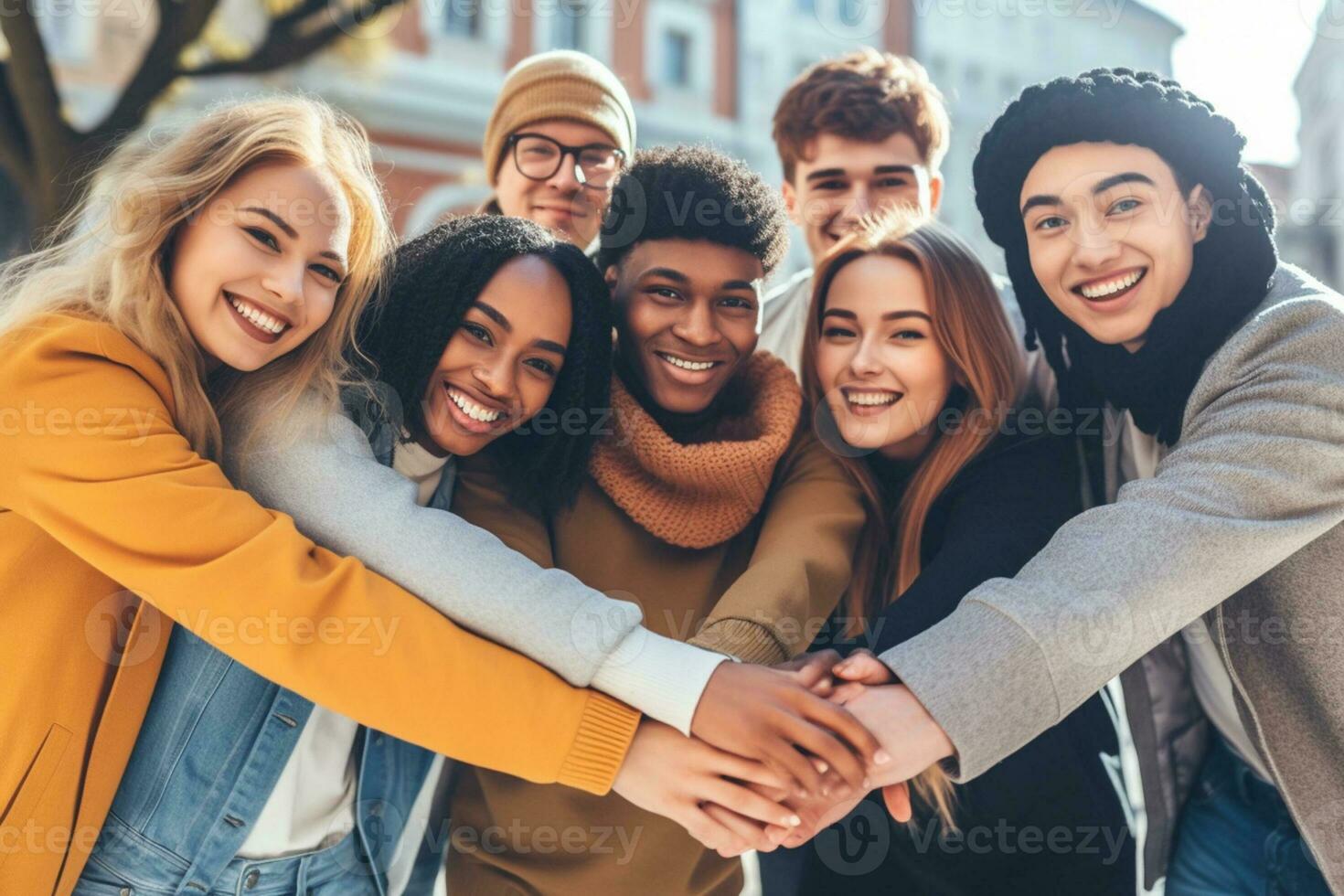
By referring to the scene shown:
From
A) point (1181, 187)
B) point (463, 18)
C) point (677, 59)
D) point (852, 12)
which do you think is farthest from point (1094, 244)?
point (852, 12)

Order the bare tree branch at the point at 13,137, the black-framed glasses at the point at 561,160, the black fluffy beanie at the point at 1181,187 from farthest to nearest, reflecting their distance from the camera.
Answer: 1. the bare tree branch at the point at 13,137
2. the black-framed glasses at the point at 561,160
3. the black fluffy beanie at the point at 1181,187

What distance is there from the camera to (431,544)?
1.84 meters

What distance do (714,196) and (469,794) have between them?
139cm

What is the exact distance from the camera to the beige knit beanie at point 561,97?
348 cm

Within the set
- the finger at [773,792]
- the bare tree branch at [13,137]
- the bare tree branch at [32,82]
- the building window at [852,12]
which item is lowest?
the building window at [852,12]

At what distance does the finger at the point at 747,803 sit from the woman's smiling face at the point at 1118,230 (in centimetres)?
113

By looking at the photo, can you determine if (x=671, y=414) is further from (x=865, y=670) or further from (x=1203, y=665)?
(x=1203, y=665)

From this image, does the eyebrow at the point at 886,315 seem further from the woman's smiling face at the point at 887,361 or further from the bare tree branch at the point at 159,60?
the bare tree branch at the point at 159,60

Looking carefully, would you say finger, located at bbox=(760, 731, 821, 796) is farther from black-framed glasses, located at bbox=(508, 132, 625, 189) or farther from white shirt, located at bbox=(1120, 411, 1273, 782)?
black-framed glasses, located at bbox=(508, 132, 625, 189)

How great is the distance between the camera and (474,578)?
5.96 ft

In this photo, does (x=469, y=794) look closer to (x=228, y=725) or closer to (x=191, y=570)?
(x=228, y=725)

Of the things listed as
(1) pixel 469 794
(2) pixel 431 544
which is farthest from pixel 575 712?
(1) pixel 469 794

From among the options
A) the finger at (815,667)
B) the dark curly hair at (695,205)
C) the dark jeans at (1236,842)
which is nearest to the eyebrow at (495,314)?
the dark curly hair at (695,205)

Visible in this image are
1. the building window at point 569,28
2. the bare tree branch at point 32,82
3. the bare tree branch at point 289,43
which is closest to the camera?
the bare tree branch at point 32,82
